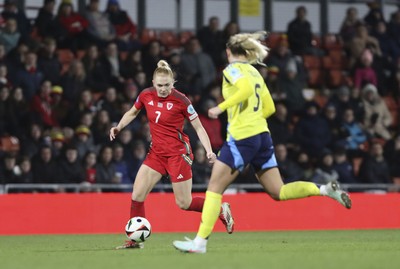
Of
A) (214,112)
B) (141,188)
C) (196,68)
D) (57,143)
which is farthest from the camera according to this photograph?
(196,68)

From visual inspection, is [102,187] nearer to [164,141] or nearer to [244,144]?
[164,141]

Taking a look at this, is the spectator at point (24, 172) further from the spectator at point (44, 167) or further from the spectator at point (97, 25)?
the spectator at point (97, 25)

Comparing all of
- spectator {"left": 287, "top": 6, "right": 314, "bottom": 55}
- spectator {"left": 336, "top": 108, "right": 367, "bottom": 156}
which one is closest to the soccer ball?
spectator {"left": 336, "top": 108, "right": 367, "bottom": 156}

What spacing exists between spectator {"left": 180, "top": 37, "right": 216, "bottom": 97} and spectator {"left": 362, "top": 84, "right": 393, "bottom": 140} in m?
3.32

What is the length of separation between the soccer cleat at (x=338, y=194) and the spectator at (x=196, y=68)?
1055cm

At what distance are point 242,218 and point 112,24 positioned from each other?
208 inches

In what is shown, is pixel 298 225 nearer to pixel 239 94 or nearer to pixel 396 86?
pixel 396 86

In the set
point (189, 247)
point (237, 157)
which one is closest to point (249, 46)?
point (237, 157)

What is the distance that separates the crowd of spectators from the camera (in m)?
18.1

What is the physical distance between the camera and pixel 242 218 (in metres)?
17.9

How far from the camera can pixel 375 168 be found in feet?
66.8

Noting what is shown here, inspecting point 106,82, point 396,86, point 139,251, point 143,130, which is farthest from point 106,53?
point 139,251

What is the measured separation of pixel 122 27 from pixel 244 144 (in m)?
11.4

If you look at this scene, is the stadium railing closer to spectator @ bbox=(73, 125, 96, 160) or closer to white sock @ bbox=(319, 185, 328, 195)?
spectator @ bbox=(73, 125, 96, 160)
